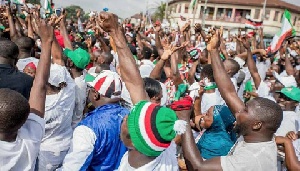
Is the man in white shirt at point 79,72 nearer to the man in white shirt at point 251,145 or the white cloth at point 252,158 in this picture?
the man in white shirt at point 251,145

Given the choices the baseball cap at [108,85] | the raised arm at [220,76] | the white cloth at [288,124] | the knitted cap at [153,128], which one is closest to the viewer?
the knitted cap at [153,128]

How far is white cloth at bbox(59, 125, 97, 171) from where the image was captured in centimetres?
249

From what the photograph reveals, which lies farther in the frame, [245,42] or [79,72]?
[245,42]

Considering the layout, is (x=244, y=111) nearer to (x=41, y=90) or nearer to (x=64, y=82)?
(x=41, y=90)

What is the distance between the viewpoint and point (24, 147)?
7.15ft

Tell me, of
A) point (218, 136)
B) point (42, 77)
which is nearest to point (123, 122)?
point (42, 77)

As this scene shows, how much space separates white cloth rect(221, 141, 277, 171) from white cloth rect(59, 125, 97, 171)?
0.92m

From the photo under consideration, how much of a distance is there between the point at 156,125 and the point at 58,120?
1.67m

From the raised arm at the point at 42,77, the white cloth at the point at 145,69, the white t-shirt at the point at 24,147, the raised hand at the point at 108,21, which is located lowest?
the white cloth at the point at 145,69

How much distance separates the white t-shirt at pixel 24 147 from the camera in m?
2.09

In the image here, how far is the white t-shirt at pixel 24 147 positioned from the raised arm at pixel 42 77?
97 millimetres

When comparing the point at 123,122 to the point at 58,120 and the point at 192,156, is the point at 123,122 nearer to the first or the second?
the point at 192,156

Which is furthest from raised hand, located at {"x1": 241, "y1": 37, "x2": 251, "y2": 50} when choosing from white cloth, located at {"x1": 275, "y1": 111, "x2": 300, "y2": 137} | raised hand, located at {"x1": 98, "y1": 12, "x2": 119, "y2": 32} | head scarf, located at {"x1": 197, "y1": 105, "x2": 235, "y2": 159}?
raised hand, located at {"x1": 98, "y1": 12, "x2": 119, "y2": 32}

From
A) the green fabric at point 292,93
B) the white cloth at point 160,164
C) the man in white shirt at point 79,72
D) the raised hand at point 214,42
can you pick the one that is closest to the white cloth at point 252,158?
the white cloth at point 160,164
